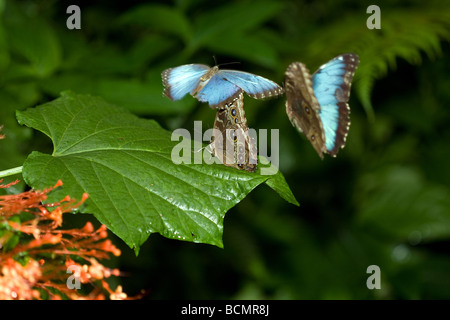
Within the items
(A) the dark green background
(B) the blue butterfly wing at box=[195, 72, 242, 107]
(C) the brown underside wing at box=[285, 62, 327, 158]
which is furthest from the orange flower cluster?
(A) the dark green background

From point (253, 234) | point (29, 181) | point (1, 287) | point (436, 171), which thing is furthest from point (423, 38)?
point (1, 287)

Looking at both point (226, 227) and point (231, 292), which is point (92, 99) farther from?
point (231, 292)

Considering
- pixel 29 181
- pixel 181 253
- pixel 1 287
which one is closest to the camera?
pixel 1 287

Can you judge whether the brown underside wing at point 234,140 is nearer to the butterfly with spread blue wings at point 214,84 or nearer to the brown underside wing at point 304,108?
the butterfly with spread blue wings at point 214,84

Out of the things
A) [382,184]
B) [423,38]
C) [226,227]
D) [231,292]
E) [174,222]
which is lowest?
[231,292]

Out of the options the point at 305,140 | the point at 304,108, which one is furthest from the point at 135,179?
the point at 305,140

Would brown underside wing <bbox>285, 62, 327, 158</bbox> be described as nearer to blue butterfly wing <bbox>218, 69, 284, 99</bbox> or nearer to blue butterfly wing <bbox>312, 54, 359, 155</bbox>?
blue butterfly wing <bbox>312, 54, 359, 155</bbox>
